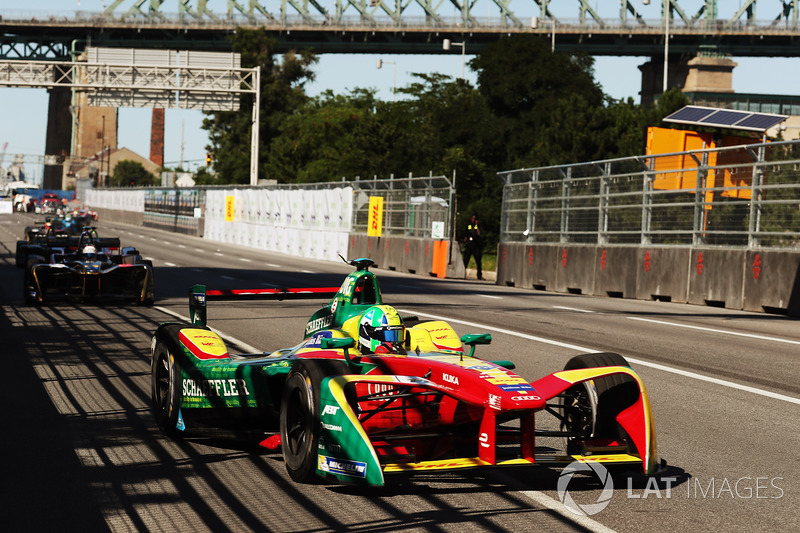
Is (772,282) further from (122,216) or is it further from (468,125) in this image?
(122,216)

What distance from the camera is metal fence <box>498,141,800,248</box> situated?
20.1m

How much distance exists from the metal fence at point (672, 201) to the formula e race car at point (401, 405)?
13.9m

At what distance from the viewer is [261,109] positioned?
111 meters

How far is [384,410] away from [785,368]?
6.56 metres

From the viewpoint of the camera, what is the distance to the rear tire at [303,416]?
571 centimetres

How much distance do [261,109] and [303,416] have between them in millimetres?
107183

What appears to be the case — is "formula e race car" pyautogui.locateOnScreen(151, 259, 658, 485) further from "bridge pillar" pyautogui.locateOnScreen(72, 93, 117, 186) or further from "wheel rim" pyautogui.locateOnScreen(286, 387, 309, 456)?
"bridge pillar" pyautogui.locateOnScreen(72, 93, 117, 186)

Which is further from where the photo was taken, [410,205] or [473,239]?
[410,205]

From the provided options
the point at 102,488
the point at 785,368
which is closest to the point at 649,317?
the point at 785,368

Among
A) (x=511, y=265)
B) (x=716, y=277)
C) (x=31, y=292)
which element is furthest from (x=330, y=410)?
(x=511, y=265)

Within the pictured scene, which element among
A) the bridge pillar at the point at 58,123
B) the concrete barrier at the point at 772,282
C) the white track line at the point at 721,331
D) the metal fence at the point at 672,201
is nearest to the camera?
the white track line at the point at 721,331

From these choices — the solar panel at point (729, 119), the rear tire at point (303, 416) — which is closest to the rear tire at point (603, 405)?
the rear tire at point (303, 416)

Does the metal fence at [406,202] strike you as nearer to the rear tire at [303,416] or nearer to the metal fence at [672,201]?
the metal fence at [672,201]

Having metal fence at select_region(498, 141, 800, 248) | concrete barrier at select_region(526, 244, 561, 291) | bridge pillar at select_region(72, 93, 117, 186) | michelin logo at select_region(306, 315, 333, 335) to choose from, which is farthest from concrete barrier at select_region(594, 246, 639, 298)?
bridge pillar at select_region(72, 93, 117, 186)
